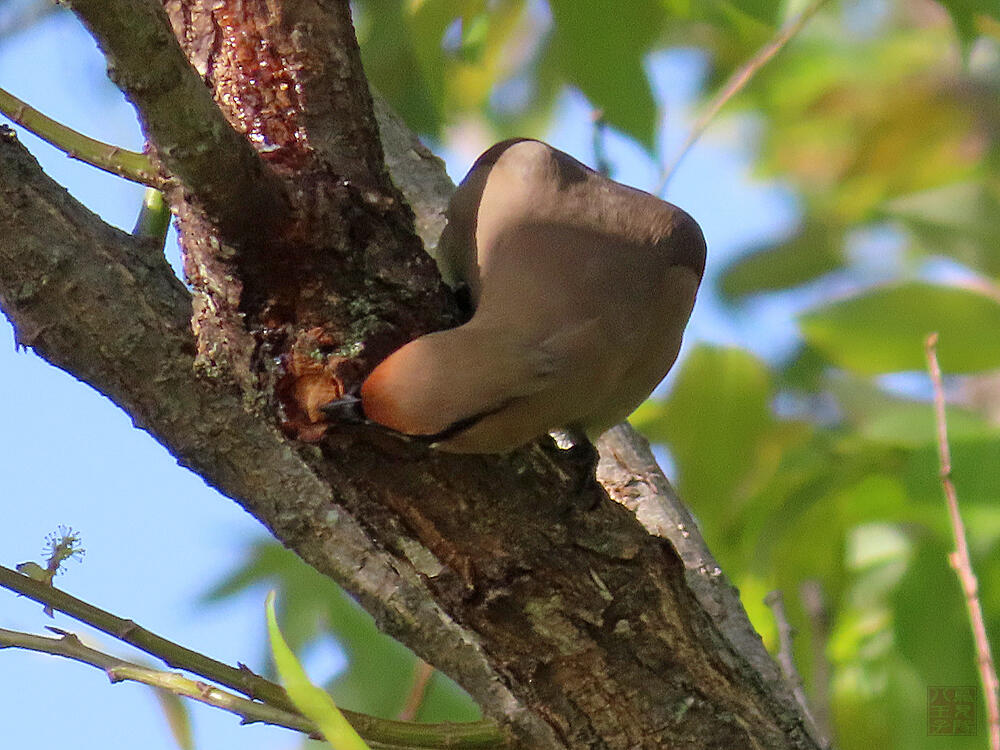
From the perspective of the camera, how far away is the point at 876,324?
3.34 metres

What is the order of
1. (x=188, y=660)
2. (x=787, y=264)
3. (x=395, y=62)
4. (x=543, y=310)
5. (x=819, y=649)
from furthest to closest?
1. (x=787, y=264)
2. (x=395, y=62)
3. (x=819, y=649)
4. (x=543, y=310)
5. (x=188, y=660)

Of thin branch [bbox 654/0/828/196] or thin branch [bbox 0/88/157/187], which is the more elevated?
thin branch [bbox 654/0/828/196]

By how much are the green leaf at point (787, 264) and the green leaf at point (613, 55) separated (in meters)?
3.02

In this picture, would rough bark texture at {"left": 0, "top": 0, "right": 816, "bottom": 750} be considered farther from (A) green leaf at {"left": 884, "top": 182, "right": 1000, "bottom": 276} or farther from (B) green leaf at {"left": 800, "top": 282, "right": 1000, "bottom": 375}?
(A) green leaf at {"left": 884, "top": 182, "right": 1000, "bottom": 276}

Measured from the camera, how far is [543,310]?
2283mm

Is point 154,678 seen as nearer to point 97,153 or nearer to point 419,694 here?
point 97,153

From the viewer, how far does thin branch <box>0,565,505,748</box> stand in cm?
176

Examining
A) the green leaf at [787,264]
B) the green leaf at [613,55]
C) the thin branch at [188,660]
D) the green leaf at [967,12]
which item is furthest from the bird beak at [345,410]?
the green leaf at [787,264]

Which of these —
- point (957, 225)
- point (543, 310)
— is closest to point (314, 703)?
point (543, 310)

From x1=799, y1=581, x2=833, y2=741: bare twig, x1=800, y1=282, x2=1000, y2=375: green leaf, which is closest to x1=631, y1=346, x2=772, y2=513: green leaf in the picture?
x1=800, y1=282, x2=1000, y2=375: green leaf

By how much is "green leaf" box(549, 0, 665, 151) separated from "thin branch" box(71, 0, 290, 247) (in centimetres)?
107

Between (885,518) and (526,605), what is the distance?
1.50 m

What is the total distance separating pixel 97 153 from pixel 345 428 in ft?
1.85

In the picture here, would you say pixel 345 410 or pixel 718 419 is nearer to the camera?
pixel 345 410
